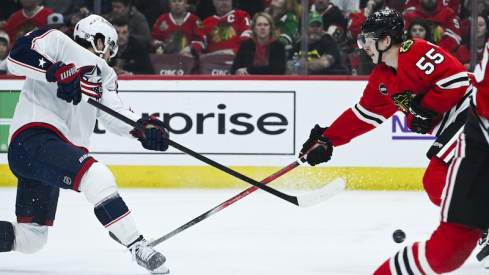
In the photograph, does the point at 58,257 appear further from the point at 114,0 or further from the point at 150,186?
the point at 114,0

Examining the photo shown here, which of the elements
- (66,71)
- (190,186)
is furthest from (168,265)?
(190,186)

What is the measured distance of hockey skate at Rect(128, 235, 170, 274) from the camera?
3057 mm

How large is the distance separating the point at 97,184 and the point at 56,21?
3548 millimetres

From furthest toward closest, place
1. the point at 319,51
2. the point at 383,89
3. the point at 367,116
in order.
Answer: the point at 319,51 → the point at 367,116 → the point at 383,89

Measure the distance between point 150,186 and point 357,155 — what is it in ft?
5.10

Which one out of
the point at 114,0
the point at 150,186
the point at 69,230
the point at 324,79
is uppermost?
the point at 114,0

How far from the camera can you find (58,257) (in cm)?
355

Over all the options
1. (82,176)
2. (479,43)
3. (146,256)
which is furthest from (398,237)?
(479,43)

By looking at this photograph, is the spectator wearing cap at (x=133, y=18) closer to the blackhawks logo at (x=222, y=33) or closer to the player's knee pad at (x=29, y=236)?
the blackhawks logo at (x=222, y=33)

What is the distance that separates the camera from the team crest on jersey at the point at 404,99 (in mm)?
3330

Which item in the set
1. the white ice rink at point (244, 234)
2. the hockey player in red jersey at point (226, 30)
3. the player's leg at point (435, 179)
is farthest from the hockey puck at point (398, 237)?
the hockey player in red jersey at point (226, 30)

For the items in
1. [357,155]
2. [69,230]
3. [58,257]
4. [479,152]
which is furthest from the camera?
[357,155]

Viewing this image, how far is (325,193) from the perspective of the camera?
11.1ft

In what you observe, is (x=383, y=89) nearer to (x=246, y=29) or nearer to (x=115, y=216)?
(x=115, y=216)
